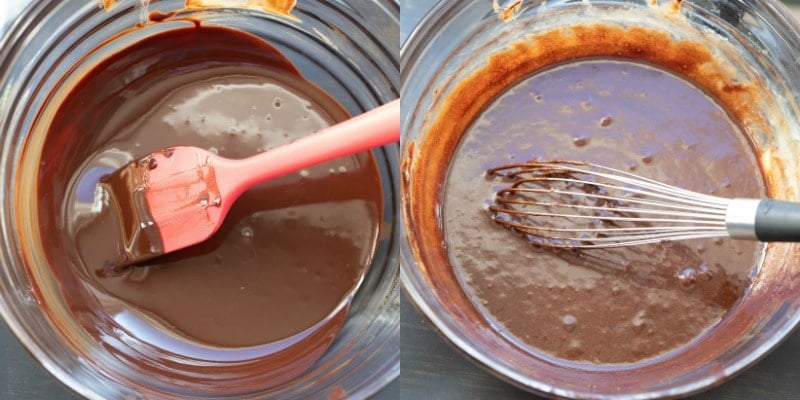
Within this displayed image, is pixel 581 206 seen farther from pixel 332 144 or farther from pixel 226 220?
pixel 226 220

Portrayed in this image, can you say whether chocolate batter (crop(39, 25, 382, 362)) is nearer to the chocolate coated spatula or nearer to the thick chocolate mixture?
the chocolate coated spatula

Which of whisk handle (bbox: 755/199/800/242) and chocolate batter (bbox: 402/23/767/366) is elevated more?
chocolate batter (bbox: 402/23/767/366)

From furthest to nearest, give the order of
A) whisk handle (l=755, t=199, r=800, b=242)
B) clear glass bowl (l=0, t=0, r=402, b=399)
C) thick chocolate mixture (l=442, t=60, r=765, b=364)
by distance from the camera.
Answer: thick chocolate mixture (l=442, t=60, r=765, b=364)
clear glass bowl (l=0, t=0, r=402, b=399)
whisk handle (l=755, t=199, r=800, b=242)

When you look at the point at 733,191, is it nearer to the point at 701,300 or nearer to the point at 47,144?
the point at 701,300

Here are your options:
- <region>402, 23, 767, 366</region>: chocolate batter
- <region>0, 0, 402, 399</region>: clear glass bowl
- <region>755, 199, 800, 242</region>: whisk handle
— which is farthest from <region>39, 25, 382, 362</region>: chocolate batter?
<region>755, 199, 800, 242</region>: whisk handle

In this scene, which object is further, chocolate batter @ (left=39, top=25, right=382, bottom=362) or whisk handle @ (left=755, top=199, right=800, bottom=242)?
chocolate batter @ (left=39, top=25, right=382, bottom=362)

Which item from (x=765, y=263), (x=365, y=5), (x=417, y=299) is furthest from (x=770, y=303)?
(x=365, y=5)
